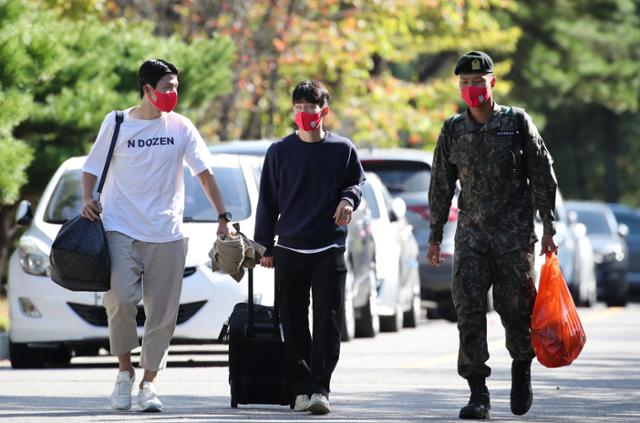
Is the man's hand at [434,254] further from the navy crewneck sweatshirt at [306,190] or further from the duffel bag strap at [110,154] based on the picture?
the duffel bag strap at [110,154]

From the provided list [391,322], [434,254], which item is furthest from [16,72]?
[434,254]

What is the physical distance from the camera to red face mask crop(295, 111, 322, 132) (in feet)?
31.8

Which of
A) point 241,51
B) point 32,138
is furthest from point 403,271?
point 241,51

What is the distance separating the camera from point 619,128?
62031mm

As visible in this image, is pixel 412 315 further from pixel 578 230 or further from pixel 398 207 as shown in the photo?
pixel 578 230

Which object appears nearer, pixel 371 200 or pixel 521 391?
pixel 521 391

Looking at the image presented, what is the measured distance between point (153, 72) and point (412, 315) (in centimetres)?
1028

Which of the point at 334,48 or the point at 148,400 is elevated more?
the point at 334,48

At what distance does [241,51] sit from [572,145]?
39006mm

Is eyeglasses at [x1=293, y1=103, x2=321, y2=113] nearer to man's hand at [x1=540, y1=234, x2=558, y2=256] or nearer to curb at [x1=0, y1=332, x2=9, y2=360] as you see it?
man's hand at [x1=540, y1=234, x2=558, y2=256]

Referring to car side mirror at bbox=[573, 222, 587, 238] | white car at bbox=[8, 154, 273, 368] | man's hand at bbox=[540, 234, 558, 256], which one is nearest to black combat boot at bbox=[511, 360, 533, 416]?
man's hand at bbox=[540, 234, 558, 256]

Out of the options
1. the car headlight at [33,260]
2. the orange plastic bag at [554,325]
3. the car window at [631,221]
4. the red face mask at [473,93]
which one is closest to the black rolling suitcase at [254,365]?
the orange plastic bag at [554,325]

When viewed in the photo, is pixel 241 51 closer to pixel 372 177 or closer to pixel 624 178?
pixel 372 177

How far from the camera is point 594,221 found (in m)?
31.0
